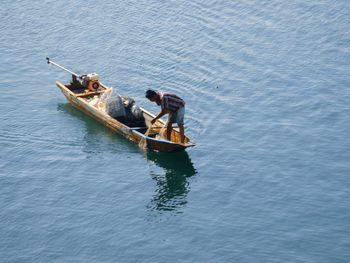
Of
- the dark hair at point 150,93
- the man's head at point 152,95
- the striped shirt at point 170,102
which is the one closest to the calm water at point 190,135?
the striped shirt at point 170,102

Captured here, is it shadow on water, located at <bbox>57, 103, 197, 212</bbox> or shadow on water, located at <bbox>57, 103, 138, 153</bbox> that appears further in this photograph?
shadow on water, located at <bbox>57, 103, 138, 153</bbox>

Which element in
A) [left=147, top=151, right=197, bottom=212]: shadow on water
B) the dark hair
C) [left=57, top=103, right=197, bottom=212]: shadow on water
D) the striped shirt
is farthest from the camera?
the striped shirt

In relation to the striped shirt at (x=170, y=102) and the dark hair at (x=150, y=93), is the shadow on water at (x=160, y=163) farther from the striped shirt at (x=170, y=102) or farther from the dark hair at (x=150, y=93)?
the dark hair at (x=150, y=93)

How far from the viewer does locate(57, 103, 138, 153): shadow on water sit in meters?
33.1

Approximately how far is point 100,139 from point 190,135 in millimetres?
3500

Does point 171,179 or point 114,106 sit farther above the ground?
point 114,106

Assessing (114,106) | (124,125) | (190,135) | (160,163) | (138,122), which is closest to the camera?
(160,163)

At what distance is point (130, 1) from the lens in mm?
46812

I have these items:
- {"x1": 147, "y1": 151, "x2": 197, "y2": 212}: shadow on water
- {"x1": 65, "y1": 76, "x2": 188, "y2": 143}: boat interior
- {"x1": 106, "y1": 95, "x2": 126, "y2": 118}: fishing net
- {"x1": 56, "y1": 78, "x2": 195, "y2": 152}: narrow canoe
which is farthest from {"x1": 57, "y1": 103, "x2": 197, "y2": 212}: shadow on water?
{"x1": 106, "y1": 95, "x2": 126, "y2": 118}: fishing net

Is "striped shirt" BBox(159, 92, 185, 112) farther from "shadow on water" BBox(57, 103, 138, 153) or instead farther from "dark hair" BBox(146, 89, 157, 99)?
"shadow on water" BBox(57, 103, 138, 153)

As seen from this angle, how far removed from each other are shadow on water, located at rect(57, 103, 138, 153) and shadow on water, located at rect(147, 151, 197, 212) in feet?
3.94

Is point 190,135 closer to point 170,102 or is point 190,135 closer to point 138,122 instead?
point 138,122

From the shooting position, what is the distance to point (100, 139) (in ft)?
111

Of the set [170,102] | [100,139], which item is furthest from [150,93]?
[100,139]
